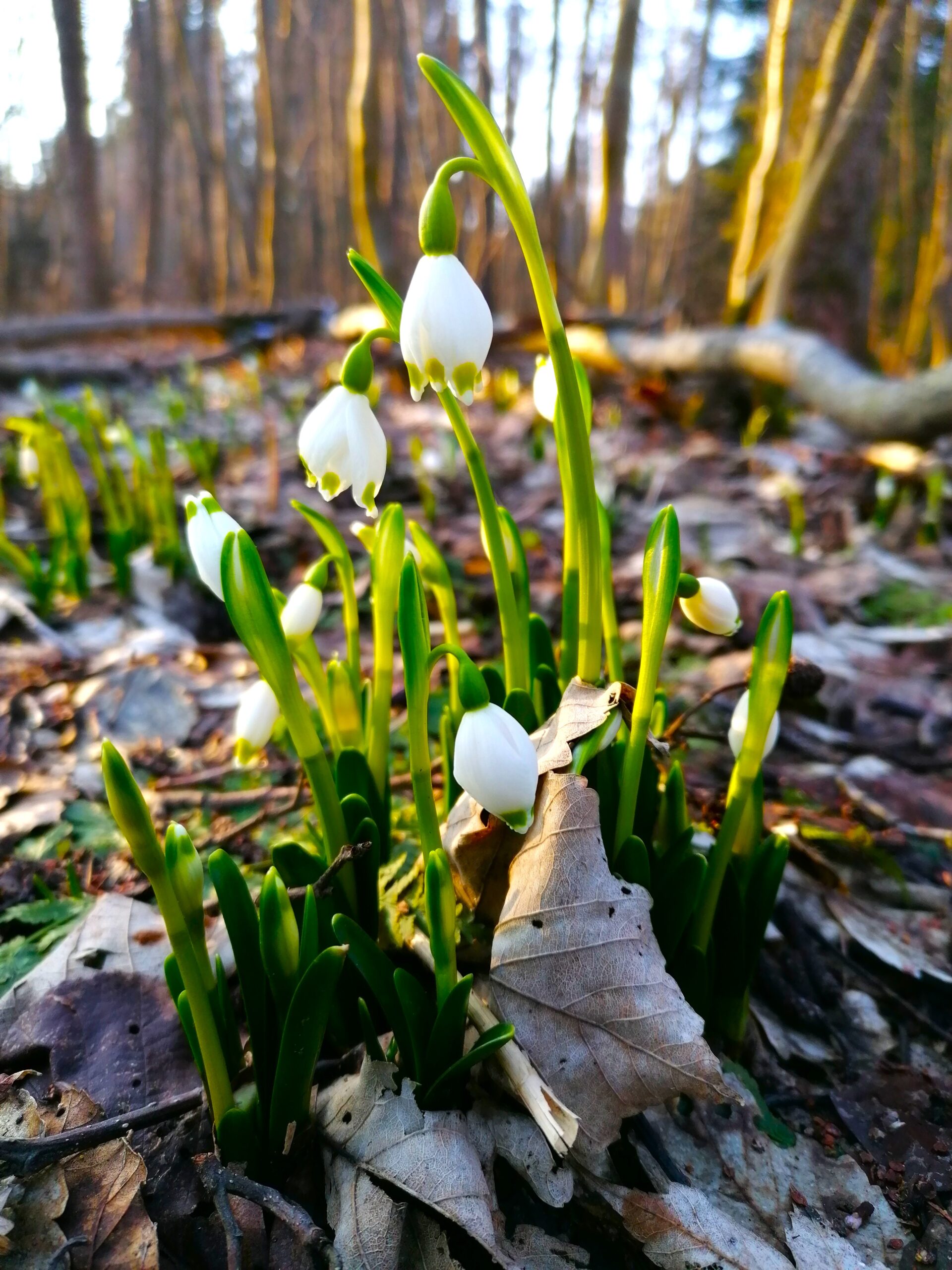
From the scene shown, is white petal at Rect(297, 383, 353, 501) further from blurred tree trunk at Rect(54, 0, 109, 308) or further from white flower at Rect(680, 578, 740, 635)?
blurred tree trunk at Rect(54, 0, 109, 308)

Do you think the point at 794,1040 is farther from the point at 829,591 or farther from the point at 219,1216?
the point at 829,591

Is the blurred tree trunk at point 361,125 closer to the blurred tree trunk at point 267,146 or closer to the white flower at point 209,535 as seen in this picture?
the blurred tree trunk at point 267,146

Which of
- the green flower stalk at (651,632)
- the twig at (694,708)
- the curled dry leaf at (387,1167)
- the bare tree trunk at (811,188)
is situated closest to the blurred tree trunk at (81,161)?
the bare tree trunk at (811,188)

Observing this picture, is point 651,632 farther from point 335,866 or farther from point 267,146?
point 267,146

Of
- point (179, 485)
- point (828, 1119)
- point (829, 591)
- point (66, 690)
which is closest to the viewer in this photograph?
point (828, 1119)

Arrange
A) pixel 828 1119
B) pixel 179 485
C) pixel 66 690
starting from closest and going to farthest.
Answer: pixel 828 1119 → pixel 66 690 → pixel 179 485

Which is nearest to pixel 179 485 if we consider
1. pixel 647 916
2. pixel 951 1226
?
pixel 647 916
